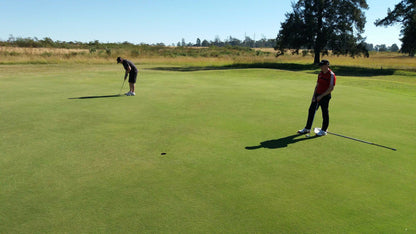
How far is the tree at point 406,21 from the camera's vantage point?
3503 centimetres

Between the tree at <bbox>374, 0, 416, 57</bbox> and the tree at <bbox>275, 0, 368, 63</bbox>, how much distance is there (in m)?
3.99

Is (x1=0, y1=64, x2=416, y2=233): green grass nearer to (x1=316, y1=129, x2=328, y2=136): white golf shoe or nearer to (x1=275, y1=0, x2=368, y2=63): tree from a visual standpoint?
(x1=316, y1=129, x2=328, y2=136): white golf shoe

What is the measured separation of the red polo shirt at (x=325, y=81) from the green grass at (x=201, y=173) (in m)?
1.31

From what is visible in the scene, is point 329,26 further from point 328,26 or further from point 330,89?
point 330,89

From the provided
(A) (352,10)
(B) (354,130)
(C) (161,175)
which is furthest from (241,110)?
(A) (352,10)

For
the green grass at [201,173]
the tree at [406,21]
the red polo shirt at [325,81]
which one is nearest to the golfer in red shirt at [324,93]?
the red polo shirt at [325,81]

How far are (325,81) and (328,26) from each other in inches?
1481

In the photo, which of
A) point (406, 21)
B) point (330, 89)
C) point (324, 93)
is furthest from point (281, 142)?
point (406, 21)

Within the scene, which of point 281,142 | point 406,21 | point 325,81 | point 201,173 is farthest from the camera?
point 406,21

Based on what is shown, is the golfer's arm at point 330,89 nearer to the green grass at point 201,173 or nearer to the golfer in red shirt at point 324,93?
the golfer in red shirt at point 324,93

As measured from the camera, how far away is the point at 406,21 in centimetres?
3644

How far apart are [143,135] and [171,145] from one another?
118 cm

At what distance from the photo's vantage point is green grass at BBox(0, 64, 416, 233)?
4027 millimetres

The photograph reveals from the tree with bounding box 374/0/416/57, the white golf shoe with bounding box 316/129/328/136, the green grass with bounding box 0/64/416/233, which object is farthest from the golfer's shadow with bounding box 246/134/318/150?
the tree with bounding box 374/0/416/57
